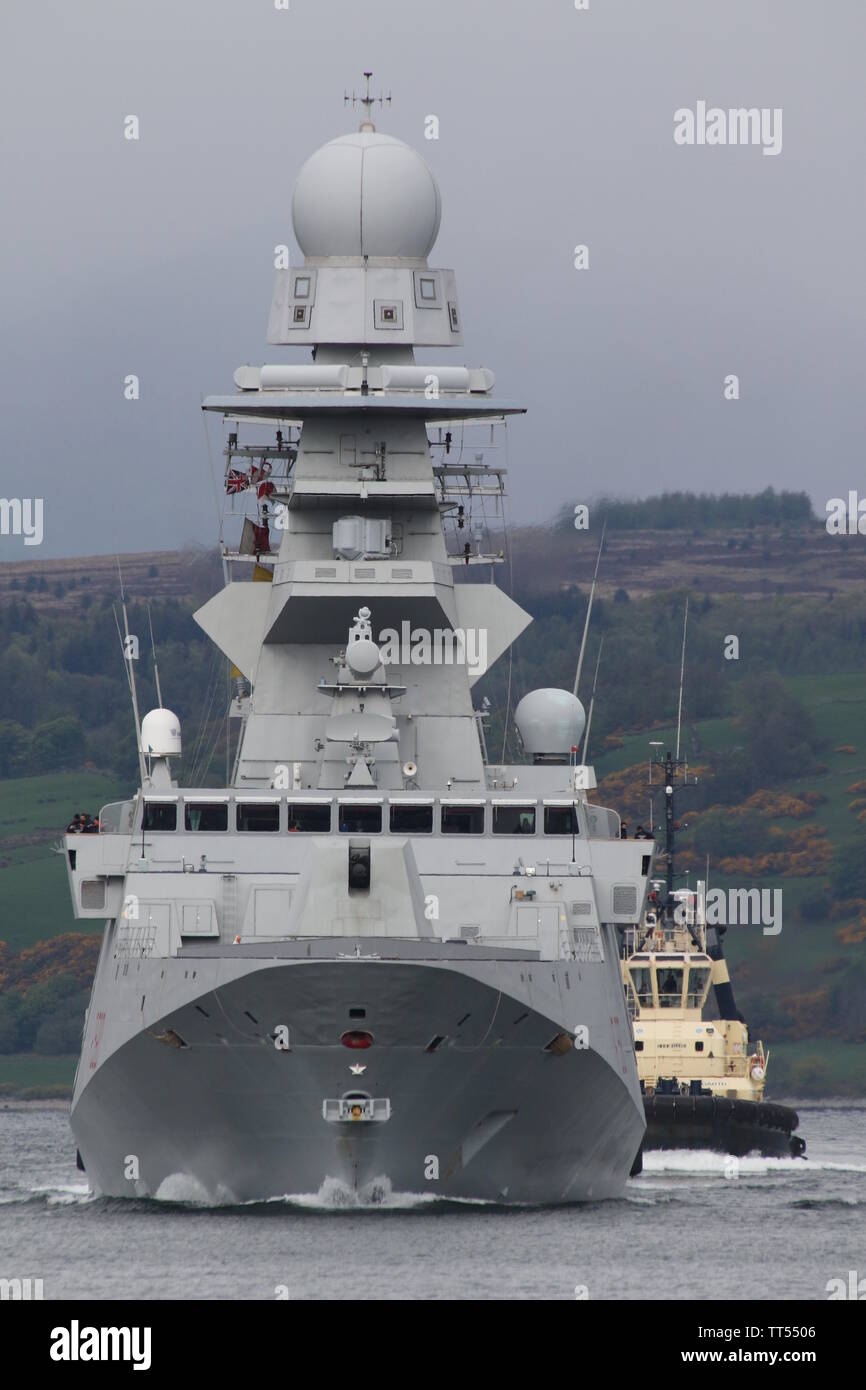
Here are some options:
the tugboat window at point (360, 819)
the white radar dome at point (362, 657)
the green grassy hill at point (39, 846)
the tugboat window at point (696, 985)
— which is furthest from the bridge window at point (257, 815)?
the green grassy hill at point (39, 846)

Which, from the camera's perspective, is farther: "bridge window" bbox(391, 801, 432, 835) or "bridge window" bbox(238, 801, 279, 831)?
"bridge window" bbox(391, 801, 432, 835)

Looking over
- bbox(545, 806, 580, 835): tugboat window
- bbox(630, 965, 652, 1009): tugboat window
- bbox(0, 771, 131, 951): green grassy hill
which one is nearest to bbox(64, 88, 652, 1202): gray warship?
bbox(545, 806, 580, 835): tugboat window

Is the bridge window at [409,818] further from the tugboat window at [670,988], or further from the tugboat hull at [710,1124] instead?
the tugboat window at [670,988]

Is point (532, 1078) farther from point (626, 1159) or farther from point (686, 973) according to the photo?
point (686, 973)

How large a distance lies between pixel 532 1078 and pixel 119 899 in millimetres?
9762

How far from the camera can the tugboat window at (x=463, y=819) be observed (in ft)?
160

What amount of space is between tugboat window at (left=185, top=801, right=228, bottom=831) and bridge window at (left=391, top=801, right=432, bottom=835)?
9.25 ft

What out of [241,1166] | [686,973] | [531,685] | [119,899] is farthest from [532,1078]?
[531,685]

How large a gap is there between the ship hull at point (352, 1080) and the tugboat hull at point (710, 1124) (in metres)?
17.3

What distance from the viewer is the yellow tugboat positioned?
6469 centimetres

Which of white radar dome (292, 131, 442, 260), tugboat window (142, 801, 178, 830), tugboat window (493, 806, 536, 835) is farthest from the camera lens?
white radar dome (292, 131, 442, 260)

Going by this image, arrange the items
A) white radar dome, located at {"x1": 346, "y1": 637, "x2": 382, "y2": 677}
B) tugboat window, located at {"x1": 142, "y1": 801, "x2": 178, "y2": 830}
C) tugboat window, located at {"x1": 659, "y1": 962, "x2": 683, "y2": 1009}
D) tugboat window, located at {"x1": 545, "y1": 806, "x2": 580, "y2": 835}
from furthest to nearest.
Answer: tugboat window, located at {"x1": 659, "y1": 962, "x2": 683, "y2": 1009} → tugboat window, located at {"x1": 545, "y1": 806, "x2": 580, "y2": 835} → tugboat window, located at {"x1": 142, "y1": 801, "x2": 178, "y2": 830} → white radar dome, located at {"x1": 346, "y1": 637, "x2": 382, "y2": 677}

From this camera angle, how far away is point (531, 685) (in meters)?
100

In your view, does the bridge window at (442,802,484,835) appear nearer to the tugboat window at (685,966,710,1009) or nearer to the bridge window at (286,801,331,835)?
the bridge window at (286,801,331,835)
